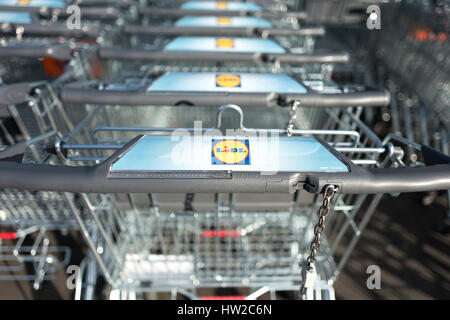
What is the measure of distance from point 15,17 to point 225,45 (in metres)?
1.61

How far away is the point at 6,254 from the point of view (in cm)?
171

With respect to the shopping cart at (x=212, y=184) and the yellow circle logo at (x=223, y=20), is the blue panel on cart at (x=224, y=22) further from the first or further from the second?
the shopping cart at (x=212, y=184)

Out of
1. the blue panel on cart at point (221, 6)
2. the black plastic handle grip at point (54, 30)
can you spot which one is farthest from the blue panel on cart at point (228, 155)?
the blue panel on cart at point (221, 6)

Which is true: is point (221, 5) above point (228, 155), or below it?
above

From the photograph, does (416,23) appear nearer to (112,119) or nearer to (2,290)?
(112,119)

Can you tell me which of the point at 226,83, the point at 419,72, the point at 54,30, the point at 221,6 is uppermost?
the point at 221,6

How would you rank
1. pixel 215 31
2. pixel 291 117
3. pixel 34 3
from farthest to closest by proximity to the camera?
1. pixel 34 3
2. pixel 215 31
3. pixel 291 117

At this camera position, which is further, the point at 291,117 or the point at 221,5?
the point at 221,5

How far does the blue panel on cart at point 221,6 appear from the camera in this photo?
2435 millimetres

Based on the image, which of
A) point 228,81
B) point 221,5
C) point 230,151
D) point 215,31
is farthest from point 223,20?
point 230,151

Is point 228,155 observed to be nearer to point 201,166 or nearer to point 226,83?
point 201,166

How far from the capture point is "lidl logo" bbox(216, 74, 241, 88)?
4.12 ft

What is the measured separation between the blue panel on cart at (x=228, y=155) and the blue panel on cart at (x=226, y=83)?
32cm

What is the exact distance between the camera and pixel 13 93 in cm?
122
